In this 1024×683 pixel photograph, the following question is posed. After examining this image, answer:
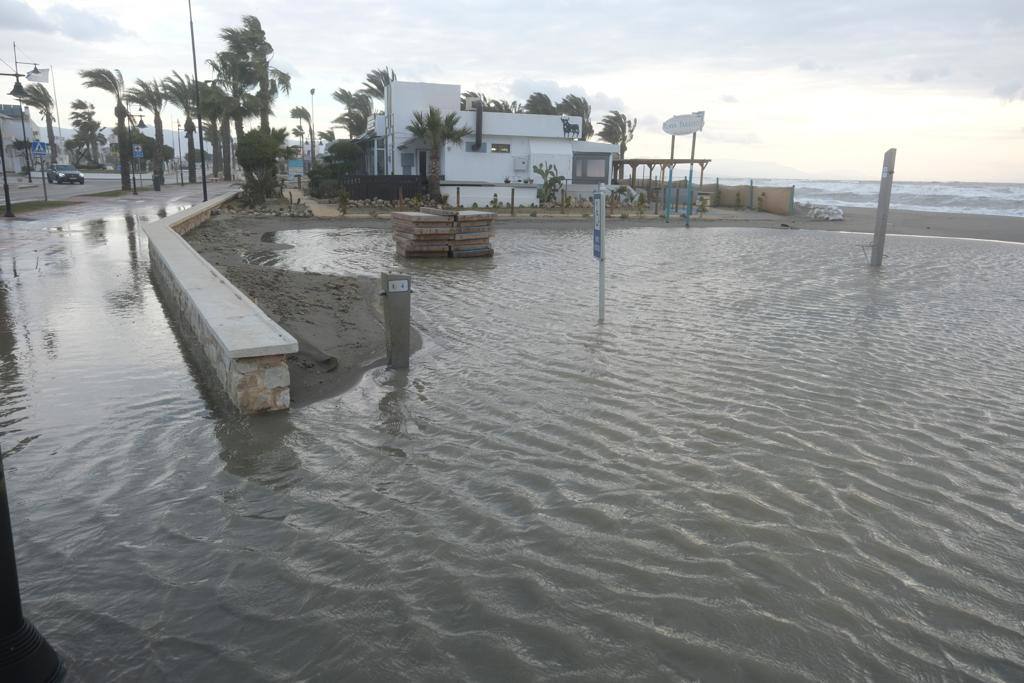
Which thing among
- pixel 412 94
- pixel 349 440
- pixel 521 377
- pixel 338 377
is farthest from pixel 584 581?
pixel 412 94

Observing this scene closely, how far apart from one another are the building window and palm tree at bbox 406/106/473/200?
400 inches

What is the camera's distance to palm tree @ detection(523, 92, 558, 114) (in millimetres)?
74938

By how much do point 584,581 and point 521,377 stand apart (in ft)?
12.1

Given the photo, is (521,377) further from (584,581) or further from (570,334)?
(584,581)

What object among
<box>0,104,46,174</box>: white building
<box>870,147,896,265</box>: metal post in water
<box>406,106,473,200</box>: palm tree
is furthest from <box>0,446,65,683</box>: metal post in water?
<box>0,104,46,174</box>: white building

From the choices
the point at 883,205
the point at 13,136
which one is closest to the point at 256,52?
the point at 13,136

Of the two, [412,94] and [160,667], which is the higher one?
[412,94]

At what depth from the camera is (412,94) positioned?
40562 millimetres

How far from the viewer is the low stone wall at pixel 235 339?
591 centimetres

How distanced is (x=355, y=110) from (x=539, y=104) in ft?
64.8

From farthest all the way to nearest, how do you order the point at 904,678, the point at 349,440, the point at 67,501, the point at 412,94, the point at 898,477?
the point at 412,94
the point at 349,440
the point at 898,477
the point at 67,501
the point at 904,678

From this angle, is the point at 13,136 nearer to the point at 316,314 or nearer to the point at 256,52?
the point at 256,52

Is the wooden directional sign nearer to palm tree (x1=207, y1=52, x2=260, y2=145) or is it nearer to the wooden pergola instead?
the wooden pergola

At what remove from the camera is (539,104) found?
247 ft
